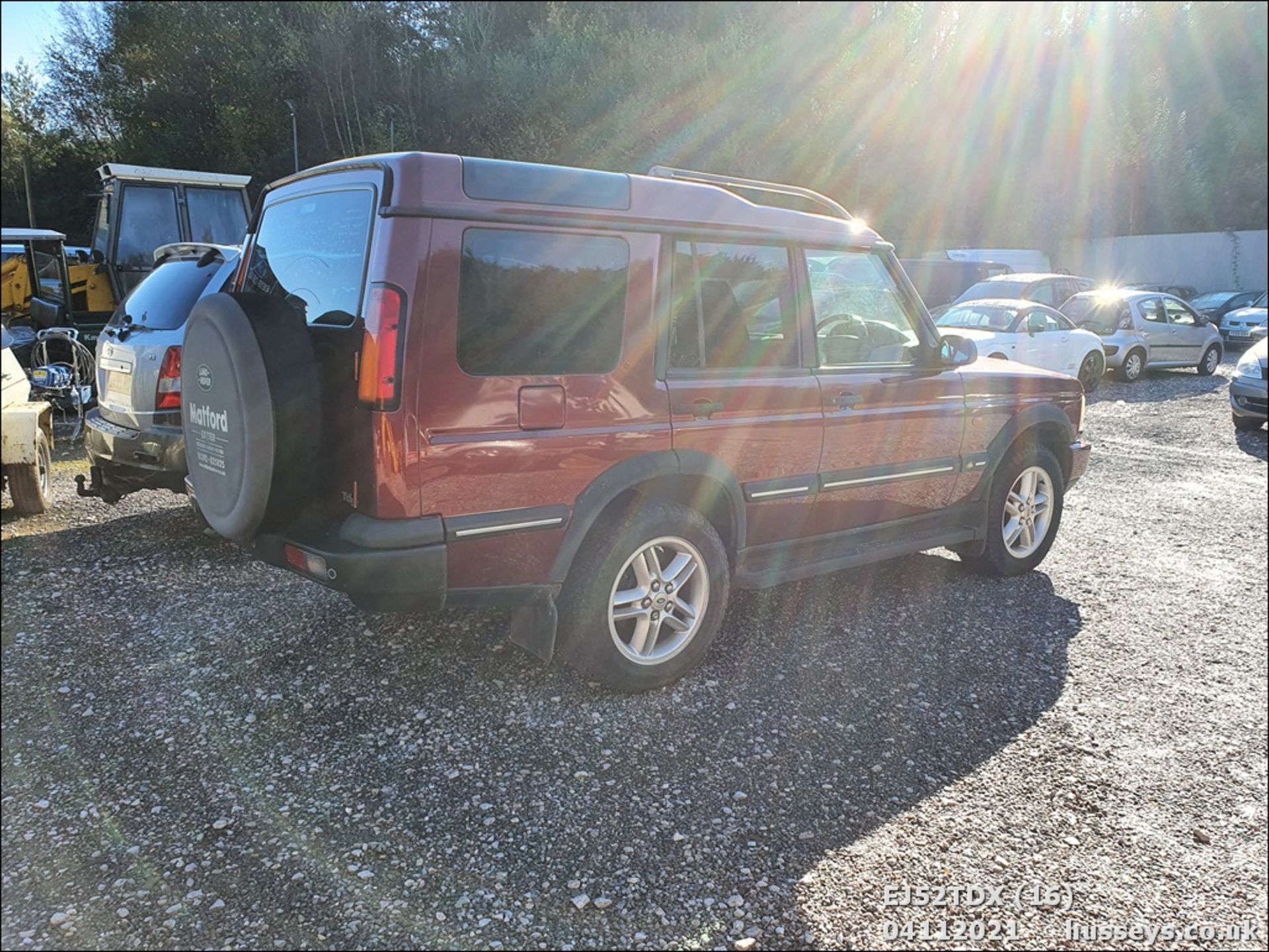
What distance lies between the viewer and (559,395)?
326 cm

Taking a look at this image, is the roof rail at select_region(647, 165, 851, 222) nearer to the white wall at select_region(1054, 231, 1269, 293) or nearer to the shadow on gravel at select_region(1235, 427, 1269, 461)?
the shadow on gravel at select_region(1235, 427, 1269, 461)

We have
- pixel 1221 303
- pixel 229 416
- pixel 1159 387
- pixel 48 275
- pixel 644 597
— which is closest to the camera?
pixel 229 416

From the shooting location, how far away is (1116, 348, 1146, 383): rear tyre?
583 inches

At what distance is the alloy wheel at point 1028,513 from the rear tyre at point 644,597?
2.30 meters

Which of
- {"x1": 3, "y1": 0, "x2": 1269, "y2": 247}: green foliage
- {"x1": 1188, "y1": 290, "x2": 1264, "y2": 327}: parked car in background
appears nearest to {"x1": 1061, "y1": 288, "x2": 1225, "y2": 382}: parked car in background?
{"x1": 1188, "y1": 290, "x2": 1264, "y2": 327}: parked car in background

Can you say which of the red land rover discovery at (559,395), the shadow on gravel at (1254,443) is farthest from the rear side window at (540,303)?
the shadow on gravel at (1254,443)

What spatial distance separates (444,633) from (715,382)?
5.75 feet

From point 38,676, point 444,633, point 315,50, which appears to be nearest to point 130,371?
point 38,676

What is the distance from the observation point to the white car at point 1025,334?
12.0 m

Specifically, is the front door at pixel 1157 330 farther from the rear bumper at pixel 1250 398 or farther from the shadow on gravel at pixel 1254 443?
the rear bumper at pixel 1250 398

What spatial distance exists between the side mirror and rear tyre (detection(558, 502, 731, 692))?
1740 millimetres

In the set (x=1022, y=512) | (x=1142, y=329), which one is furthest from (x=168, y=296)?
(x=1142, y=329)

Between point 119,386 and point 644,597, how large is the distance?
12.3 feet

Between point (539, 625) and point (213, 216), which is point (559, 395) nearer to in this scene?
point (539, 625)
